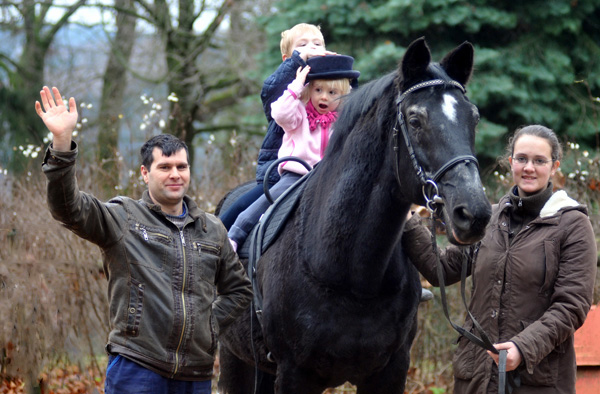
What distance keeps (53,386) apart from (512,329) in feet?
16.9

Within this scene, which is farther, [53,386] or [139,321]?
[53,386]

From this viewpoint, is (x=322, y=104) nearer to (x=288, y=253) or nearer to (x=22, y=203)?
(x=288, y=253)

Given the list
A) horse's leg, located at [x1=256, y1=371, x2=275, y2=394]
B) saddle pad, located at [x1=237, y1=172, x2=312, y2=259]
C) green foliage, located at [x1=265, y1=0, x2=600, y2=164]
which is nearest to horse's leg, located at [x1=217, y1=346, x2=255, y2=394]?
horse's leg, located at [x1=256, y1=371, x2=275, y2=394]

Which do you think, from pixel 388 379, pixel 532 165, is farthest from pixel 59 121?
pixel 532 165

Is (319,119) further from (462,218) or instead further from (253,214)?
(462,218)

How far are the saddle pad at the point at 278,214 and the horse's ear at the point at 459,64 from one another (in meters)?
1.10

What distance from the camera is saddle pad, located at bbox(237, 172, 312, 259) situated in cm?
422

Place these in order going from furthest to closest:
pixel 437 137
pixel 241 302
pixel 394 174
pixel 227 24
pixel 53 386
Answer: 1. pixel 227 24
2. pixel 53 386
3. pixel 241 302
4. pixel 394 174
5. pixel 437 137

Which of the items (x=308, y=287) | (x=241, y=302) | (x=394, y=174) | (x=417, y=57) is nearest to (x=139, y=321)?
(x=241, y=302)

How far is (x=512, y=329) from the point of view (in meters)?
3.69

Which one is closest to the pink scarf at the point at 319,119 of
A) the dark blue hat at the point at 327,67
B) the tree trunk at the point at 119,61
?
the dark blue hat at the point at 327,67

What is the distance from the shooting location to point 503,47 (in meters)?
10.4

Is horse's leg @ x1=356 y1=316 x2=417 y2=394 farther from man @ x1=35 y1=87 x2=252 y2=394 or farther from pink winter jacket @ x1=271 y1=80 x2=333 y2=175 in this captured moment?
pink winter jacket @ x1=271 y1=80 x2=333 y2=175

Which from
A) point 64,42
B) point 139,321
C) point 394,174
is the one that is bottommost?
point 139,321
